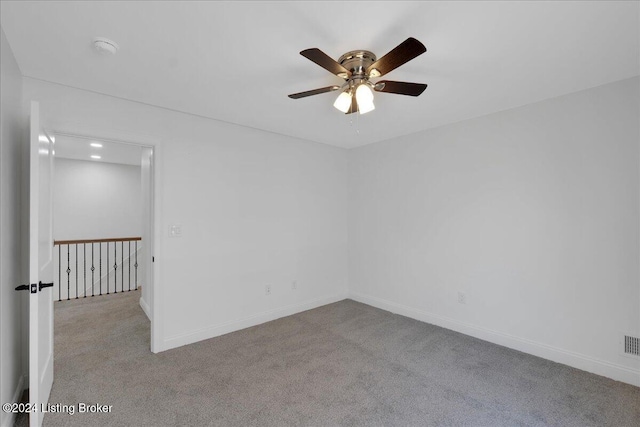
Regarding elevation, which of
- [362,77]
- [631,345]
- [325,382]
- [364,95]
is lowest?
[325,382]

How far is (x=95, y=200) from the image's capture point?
5953 millimetres

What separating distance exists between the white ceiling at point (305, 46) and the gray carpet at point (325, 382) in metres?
2.42

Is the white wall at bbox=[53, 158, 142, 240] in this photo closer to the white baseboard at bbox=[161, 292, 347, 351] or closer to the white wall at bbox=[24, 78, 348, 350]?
the white wall at bbox=[24, 78, 348, 350]

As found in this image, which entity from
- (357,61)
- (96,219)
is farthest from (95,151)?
(357,61)

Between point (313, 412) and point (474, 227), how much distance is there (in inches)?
98.1

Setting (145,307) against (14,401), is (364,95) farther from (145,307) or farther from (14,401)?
(145,307)

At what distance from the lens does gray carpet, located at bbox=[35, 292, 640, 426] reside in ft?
6.54

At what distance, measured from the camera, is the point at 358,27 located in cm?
168

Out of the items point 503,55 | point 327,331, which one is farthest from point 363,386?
point 503,55

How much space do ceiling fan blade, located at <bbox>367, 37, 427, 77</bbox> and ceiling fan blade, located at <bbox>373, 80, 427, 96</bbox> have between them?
0.08 metres

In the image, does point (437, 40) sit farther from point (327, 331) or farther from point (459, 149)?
point (327, 331)

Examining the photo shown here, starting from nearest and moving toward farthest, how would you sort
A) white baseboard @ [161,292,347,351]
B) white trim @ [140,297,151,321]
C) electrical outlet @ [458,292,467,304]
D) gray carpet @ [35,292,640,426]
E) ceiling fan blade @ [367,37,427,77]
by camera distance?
1. ceiling fan blade @ [367,37,427,77]
2. gray carpet @ [35,292,640,426]
3. white baseboard @ [161,292,347,351]
4. electrical outlet @ [458,292,467,304]
5. white trim @ [140,297,151,321]

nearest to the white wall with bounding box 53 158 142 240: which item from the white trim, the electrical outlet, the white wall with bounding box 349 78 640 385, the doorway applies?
the doorway

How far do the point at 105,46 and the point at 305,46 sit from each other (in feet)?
4.06
